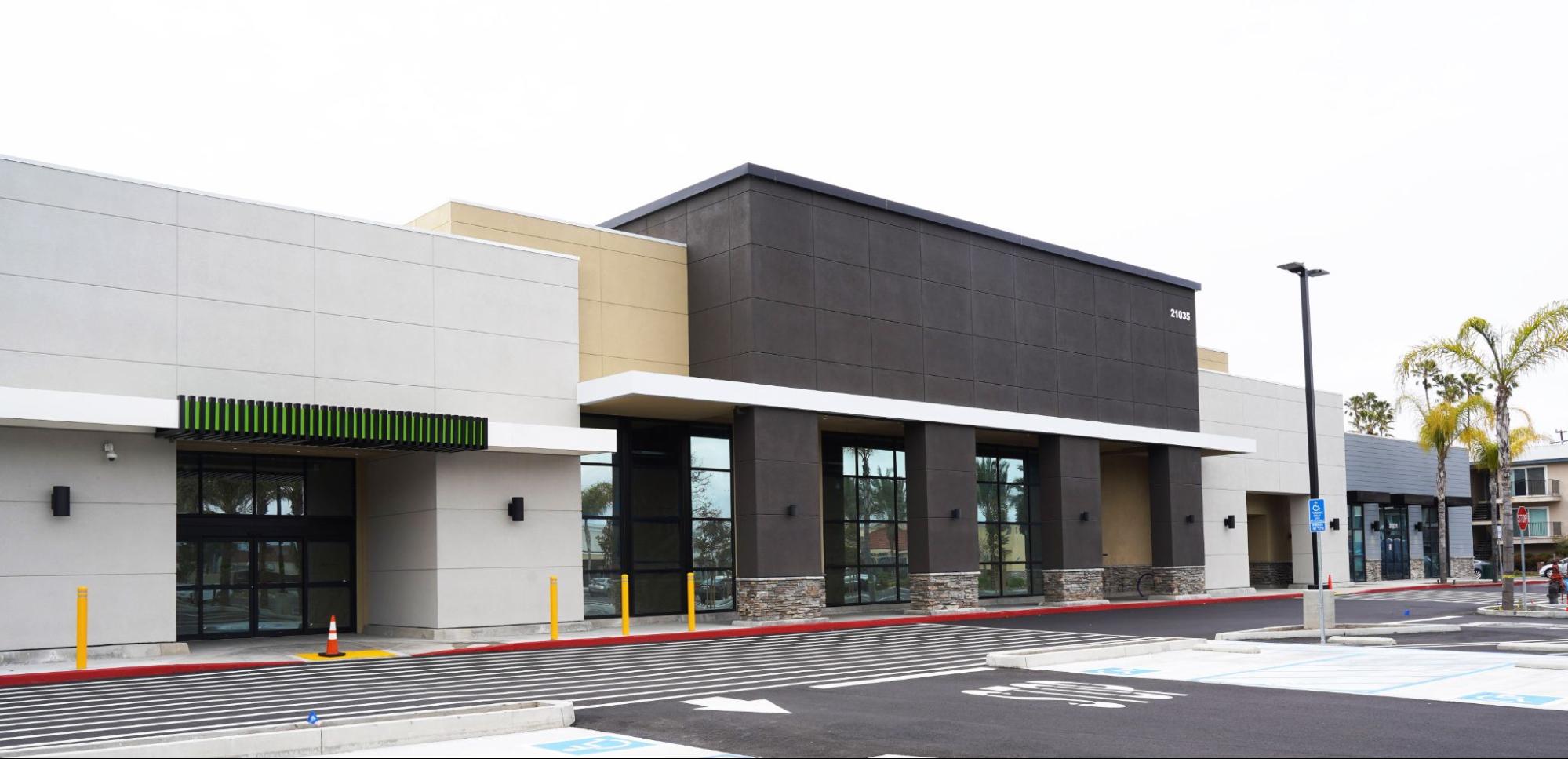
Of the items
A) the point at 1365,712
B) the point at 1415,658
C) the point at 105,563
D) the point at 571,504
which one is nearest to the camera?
the point at 1365,712

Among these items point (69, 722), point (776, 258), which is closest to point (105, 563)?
point (69, 722)

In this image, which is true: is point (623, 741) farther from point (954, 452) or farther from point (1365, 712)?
point (954, 452)

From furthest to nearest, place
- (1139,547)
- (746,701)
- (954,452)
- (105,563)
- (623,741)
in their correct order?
1. (1139,547)
2. (954,452)
3. (105,563)
4. (746,701)
5. (623,741)

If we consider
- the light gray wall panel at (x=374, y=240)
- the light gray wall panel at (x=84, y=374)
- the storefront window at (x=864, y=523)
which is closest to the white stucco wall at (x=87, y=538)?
the light gray wall panel at (x=84, y=374)

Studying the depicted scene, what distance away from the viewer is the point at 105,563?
1945 cm

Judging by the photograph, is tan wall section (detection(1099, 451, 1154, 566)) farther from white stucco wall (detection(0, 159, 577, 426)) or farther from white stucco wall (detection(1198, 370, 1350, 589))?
white stucco wall (detection(0, 159, 577, 426))

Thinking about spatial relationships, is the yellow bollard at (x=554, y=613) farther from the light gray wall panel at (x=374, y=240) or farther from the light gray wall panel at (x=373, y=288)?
the light gray wall panel at (x=374, y=240)

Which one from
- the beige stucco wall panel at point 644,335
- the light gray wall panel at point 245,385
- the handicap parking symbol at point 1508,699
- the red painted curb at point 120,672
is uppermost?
the beige stucco wall panel at point 644,335

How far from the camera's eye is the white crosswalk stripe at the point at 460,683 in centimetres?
1268

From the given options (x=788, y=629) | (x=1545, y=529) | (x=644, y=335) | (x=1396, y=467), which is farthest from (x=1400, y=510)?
(x=644, y=335)

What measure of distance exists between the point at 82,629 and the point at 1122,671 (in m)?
14.4

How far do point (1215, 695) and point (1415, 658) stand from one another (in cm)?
599

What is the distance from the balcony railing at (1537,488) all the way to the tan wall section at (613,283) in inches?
2624

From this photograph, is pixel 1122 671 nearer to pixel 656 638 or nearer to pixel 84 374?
pixel 656 638
